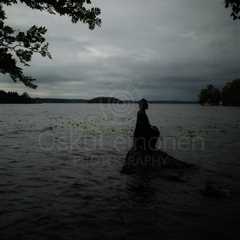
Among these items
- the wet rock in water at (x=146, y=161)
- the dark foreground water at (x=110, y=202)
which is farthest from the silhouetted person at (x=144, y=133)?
the dark foreground water at (x=110, y=202)

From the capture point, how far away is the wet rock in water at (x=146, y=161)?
16094mm

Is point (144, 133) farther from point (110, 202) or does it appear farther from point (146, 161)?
point (110, 202)

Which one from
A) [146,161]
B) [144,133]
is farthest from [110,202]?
[146,161]

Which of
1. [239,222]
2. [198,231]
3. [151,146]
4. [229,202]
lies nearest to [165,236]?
[198,231]

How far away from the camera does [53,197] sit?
11.7 meters

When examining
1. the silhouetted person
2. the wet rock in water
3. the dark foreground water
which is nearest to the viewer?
the dark foreground water

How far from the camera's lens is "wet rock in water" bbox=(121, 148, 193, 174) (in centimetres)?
1609

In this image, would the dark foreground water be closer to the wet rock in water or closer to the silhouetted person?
the wet rock in water

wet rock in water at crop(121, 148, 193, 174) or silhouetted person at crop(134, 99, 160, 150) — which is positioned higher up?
silhouetted person at crop(134, 99, 160, 150)

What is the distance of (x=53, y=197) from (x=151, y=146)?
19.3 feet

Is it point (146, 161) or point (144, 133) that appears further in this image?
point (146, 161)

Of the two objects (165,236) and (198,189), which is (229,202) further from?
(165,236)

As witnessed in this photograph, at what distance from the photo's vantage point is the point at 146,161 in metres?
16.3

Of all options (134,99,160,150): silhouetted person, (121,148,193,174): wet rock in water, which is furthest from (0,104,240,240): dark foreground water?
(134,99,160,150): silhouetted person
